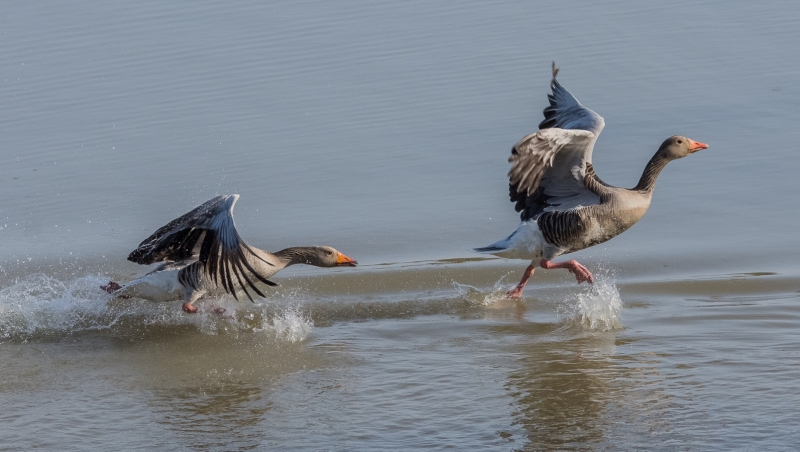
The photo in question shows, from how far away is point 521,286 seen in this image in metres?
9.01

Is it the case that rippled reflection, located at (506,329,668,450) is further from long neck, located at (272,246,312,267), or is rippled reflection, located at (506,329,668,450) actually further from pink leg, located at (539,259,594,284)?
long neck, located at (272,246,312,267)

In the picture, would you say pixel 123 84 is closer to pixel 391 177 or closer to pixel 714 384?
pixel 391 177

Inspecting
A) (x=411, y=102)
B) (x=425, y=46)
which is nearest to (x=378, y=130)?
(x=411, y=102)

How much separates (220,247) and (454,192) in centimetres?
378

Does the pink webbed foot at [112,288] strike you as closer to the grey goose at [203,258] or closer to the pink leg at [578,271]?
the grey goose at [203,258]

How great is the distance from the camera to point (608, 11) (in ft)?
56.3

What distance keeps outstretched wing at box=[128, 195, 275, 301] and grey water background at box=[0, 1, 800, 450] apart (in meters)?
0.56

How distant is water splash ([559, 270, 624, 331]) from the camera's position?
7988mm

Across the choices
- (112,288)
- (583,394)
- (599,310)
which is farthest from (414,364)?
(112,288)

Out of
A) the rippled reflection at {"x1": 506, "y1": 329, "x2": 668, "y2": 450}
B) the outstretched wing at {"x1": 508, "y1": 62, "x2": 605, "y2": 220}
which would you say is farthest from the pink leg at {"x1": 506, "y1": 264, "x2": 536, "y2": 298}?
the rippled reflection at {"x1": 506, "y1": 329, "x2": 668, "y2": 450}

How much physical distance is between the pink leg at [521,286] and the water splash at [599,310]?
602 millimetres

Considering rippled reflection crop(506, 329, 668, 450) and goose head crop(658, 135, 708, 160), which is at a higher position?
goose head crop(658, 135, 708, 160)

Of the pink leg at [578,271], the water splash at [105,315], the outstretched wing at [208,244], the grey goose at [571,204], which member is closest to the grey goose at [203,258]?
the outstretched wing at [208,244]

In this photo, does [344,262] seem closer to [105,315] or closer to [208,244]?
[208,244]
